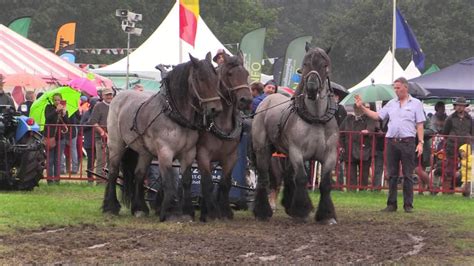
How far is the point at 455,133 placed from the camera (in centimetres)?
1862

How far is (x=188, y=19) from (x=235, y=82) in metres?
14.9

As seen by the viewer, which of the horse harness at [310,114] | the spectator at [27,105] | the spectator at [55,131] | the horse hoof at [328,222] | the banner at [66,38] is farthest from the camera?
the banner at [66,38]

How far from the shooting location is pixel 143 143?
12.4m

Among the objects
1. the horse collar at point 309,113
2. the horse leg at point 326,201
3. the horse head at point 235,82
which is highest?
the horse head at point 235,82

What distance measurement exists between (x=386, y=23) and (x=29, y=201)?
228 feet

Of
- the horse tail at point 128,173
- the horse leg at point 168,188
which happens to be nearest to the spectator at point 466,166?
the horse tail at point 128,173

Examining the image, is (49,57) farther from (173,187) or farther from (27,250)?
(27,250)

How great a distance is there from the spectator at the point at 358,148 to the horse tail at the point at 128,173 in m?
6.09

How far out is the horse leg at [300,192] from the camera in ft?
39.3

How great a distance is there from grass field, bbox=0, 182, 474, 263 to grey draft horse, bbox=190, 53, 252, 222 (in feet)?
2.34

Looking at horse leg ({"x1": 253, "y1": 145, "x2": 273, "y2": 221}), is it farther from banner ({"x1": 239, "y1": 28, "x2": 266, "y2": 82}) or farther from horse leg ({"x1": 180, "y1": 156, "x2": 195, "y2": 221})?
banner ({"x1": 239, "y1": 28, "x2": 266, "y2": 82})

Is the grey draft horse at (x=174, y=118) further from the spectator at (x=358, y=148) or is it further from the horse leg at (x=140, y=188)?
the spectator at (x=358, y=148)

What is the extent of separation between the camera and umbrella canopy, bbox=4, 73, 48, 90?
25.6m

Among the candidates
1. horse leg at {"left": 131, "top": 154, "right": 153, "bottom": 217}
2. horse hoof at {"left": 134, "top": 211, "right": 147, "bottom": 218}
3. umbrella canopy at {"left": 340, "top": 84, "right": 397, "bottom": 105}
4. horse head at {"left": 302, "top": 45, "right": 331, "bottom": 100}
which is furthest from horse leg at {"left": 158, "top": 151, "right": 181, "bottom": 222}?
umbrella canopy at {"left": 340, "top": 84, "right": 397, "bottom": 105}
